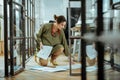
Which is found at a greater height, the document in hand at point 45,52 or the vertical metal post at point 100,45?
the vertical metal post at point 100,45

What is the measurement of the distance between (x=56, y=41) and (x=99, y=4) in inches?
174

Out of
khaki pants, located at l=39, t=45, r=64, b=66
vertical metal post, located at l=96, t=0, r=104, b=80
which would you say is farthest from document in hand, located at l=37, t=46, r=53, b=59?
vertical metal post, located at l=96, t=0, r=104, b=80

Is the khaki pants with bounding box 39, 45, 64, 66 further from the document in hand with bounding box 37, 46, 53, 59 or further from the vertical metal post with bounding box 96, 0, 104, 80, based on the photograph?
the vertical metal post with bounding box 96, 0, 104, 80

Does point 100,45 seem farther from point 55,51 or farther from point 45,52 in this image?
point 55,51

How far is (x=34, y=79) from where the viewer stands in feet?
12.3

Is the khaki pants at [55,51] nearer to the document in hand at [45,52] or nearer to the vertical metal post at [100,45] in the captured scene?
the document in hand at [45,52]

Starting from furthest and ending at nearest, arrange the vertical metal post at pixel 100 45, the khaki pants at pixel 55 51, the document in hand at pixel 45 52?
the khaki pants at pixel 55 51 < the document in hand at pixel 45 52 < the vertical metal post at pixel 100 45

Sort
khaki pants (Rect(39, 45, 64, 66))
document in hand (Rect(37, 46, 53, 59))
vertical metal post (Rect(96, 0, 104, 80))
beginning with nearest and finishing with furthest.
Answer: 1. vertical metal post (Rect(96, 0, 104, 80))
2. document in hand (Rect(37, 46, 53, 59))
3. khaki pants (Rect(39, 45, 64, 66))

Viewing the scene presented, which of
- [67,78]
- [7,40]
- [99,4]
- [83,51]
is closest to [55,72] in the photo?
[67,78]

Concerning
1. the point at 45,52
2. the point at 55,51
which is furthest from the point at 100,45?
the point at 55,51

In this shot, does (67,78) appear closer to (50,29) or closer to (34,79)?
(34,79)

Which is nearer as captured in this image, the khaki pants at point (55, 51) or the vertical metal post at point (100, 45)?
the vertical metal post at point (100, 45)

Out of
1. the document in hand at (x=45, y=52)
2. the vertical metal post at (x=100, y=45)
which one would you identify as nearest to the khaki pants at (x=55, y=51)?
the document in hand at (x=45, y=52)

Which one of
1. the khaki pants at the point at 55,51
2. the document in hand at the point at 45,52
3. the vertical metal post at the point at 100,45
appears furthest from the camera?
the khaki pants at the point at 55,51
